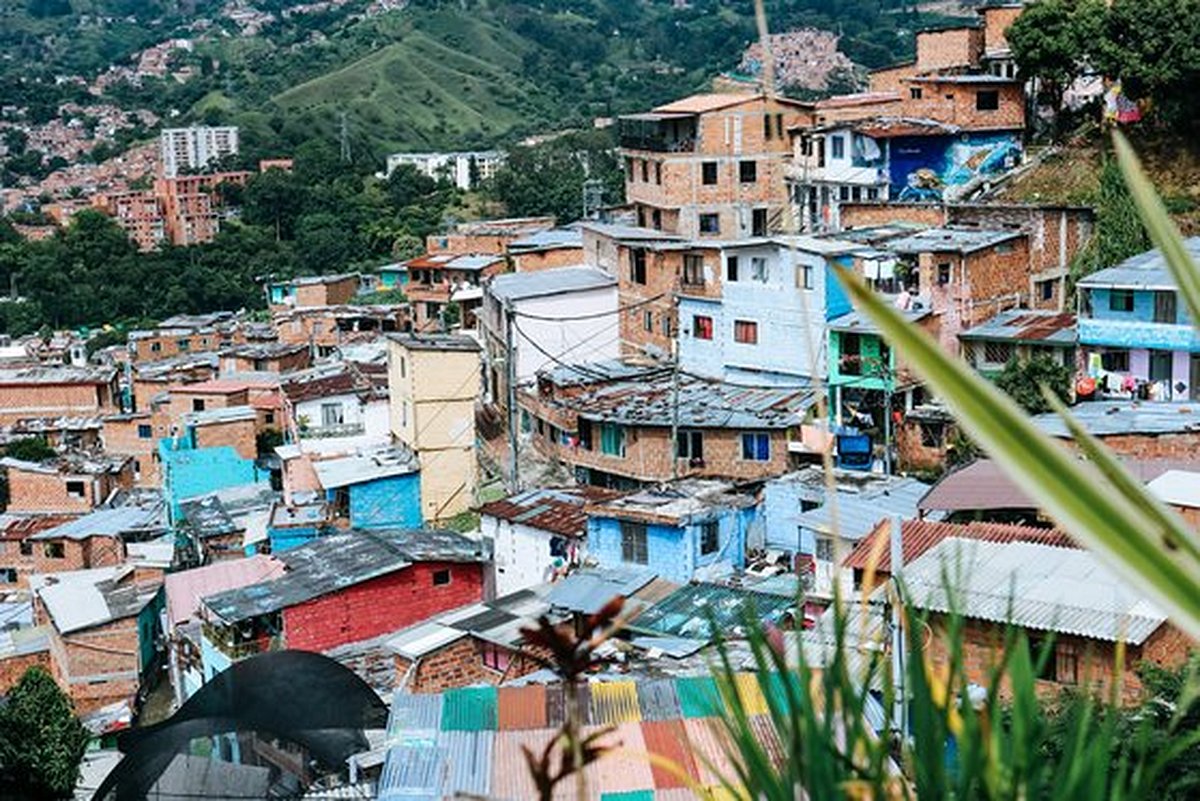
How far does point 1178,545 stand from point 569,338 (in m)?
19.8

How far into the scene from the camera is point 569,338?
20750 millimetres

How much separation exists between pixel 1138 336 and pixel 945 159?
670 centimetres

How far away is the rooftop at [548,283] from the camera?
20.5m

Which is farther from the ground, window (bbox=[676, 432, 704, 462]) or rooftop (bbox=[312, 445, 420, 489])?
window (bbox=[676, 432, 704, 462])

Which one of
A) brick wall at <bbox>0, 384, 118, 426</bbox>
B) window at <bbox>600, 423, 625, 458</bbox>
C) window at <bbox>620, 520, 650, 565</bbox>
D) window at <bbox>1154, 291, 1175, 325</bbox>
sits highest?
window at <bbox>1154, 291, 1175, 325</bbox>

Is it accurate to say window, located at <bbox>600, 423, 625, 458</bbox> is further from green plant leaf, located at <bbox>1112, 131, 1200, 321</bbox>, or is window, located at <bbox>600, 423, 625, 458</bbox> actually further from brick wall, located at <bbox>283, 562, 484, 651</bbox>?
green plant leaf, located at <bbox>1112, 131, 1200, 321</bbox>

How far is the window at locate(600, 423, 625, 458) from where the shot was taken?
16.6 m

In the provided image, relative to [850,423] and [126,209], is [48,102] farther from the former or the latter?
[850,423]

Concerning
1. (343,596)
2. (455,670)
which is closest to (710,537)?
(455,670)

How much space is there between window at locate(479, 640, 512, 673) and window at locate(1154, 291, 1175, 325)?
7343 millimetres

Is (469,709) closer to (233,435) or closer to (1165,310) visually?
(1165,310)

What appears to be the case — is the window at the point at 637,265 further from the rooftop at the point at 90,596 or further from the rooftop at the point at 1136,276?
the rooftop at the point at 90,596

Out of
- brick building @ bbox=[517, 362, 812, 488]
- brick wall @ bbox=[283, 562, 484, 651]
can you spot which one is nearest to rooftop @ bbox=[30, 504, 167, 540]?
brick building @ bbox=[517, 362, 812, 488]

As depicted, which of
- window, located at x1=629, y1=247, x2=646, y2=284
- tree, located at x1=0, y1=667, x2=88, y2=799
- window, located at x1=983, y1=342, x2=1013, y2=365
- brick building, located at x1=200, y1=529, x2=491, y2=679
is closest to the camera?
tree, located at x1=0, y1=667, x2=88, y2=799
